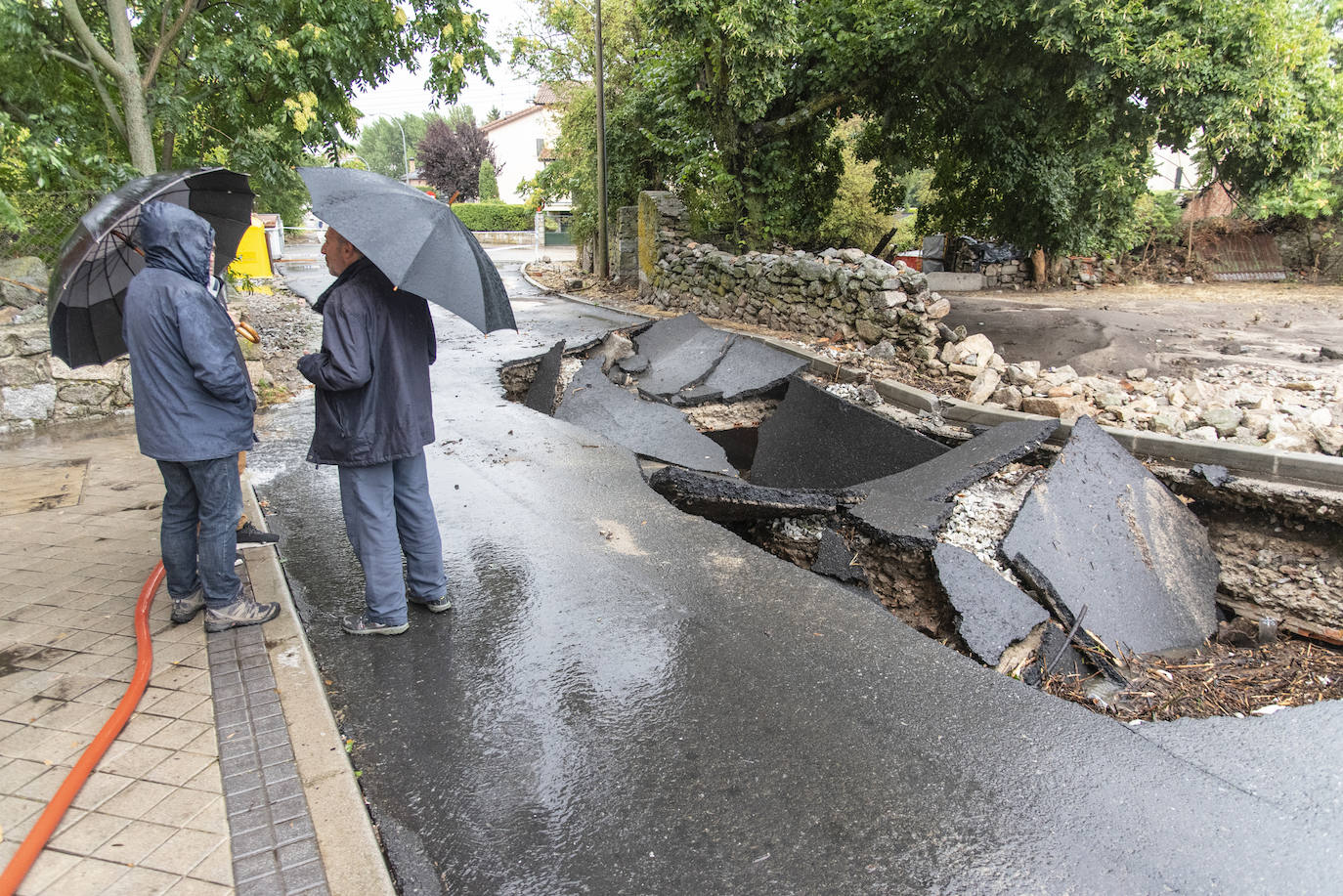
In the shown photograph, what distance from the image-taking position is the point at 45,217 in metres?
6.54

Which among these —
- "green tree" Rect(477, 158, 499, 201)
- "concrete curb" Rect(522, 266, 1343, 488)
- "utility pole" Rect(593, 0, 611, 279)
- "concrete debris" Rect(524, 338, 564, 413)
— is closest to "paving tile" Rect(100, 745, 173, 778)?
"concrete debris" Rect(524, 338, 564, 413)

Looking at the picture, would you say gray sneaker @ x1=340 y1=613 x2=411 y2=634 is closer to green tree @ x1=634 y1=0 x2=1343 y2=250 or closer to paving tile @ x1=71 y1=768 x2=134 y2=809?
paving tile @ x1=71 y1=768 x2=134 y2=809

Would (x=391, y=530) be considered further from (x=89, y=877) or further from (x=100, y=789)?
(x=89, y=877)

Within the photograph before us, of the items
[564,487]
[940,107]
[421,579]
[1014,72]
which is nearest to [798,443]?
[564,487]

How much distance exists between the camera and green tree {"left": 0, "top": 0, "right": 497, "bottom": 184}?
21.3ft

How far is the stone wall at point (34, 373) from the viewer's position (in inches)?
267

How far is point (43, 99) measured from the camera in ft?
22.1

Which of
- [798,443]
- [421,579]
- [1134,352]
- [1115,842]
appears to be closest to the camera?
[1115,842]

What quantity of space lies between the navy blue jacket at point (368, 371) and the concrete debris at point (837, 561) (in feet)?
8.45

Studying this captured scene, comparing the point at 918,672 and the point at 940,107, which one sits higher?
the point at 940,107

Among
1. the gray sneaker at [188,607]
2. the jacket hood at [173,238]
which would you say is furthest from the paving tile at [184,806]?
the jacket hood at [173,238]

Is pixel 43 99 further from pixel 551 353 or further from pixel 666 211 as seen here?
pixel 666 211

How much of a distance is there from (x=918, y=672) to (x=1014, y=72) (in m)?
10.1

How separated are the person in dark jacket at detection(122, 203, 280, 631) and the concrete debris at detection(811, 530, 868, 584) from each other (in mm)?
3226
